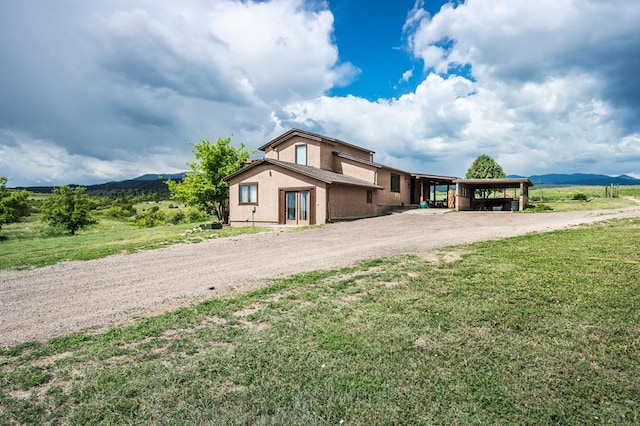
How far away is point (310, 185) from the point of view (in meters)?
23.3

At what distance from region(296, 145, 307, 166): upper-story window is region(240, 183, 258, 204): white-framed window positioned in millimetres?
5887

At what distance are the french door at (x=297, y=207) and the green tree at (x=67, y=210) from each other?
1020 inches

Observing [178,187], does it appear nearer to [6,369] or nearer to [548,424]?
[6,369]

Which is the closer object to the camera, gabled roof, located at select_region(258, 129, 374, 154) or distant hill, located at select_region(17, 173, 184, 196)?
gabled roof, located at select_region(258, 129, 374, 154)

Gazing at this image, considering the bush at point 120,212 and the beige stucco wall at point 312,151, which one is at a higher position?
the beige stucco wall at point 312,151

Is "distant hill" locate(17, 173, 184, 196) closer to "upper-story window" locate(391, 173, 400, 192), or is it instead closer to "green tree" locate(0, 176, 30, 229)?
"green tree" locate(0, 176, 30, 229)

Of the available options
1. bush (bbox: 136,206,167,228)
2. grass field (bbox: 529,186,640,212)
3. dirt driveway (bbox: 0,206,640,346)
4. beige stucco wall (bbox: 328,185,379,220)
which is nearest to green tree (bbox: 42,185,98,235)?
bush (bbox: 136,206,167,228)

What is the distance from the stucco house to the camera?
23469mm

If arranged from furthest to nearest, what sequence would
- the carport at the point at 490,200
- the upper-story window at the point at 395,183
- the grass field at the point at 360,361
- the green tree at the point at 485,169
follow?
the green tree at the point at 485,169 → the upper-story window at the point at 395,183 → the carport at the point at 490,200 → the grass field at the point at 360,361

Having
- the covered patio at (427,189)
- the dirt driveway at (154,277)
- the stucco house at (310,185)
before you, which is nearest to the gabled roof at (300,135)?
the stucco house at (310,185)

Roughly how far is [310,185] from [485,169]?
44.5 meters

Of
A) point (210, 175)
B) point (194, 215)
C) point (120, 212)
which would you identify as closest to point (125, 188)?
point (120, 212)

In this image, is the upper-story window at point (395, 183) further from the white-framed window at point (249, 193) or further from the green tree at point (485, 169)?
the green tree at point (485, 169)

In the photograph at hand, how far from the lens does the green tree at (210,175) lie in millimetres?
32312
